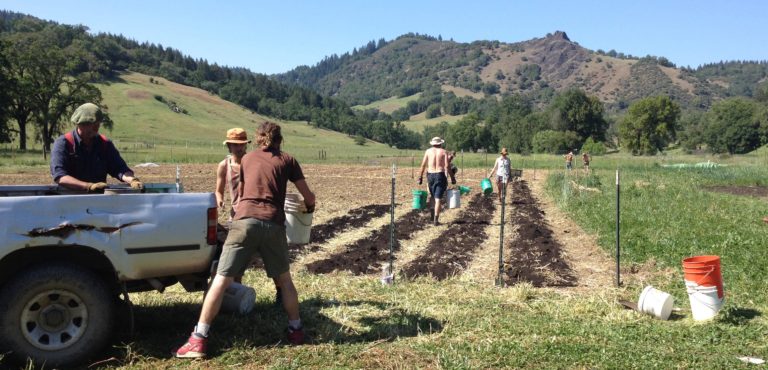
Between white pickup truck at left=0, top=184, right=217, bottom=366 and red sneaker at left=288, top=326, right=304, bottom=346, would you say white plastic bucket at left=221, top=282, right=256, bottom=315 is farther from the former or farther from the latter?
white pickup truck at left=0, top=184, right=217, bottom=366

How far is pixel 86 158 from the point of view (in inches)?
202

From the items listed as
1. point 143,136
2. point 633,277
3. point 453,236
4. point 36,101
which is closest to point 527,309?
point 633,277

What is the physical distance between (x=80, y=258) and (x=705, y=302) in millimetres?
5392

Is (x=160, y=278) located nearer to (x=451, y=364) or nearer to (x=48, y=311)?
(x=48, y=311)

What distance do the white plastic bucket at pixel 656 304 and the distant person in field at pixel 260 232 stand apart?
133 inches

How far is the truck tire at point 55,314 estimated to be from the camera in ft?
13.0

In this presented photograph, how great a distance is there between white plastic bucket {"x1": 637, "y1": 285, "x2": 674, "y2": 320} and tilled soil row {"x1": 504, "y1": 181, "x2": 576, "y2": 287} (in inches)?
63.3

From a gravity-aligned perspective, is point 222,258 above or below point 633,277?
above

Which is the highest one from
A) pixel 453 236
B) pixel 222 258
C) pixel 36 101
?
pixel 36 101

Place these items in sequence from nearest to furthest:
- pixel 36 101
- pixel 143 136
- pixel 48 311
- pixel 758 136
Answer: pixel 48 311 → pixel 36 101 → pixel 143 136 → pixel 758 136

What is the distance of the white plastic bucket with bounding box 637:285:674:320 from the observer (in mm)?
5672

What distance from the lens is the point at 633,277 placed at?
7.63 m

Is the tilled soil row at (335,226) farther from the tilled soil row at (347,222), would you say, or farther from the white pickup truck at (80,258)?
the white pickup truck at (80,258)

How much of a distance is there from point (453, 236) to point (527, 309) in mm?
5457
